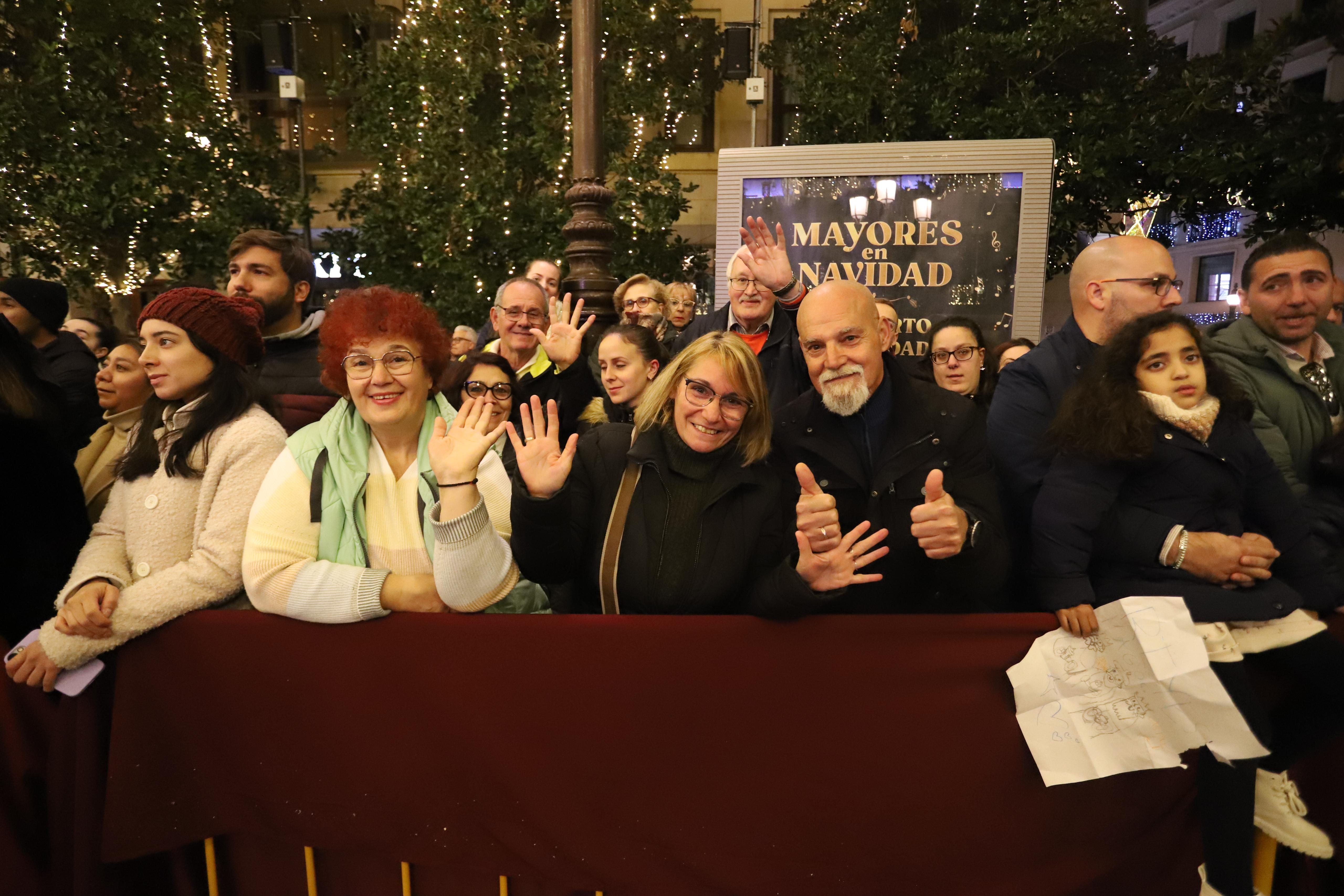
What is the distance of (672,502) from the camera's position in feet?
7.42

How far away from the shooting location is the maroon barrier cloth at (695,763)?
2.05 metres

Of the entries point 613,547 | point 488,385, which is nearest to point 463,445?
point 613,547

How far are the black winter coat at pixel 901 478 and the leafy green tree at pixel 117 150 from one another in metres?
9.16

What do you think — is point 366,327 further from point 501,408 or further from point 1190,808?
point 1190,808

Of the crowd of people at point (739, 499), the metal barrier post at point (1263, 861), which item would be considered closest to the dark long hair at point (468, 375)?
the crowd of people at point (739, 499)

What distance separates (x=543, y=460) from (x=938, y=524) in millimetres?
1047

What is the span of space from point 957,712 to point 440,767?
1360 mm

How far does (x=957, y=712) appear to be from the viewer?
2.05m

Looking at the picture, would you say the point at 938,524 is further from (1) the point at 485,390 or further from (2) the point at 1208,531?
(1) the point at 485,390

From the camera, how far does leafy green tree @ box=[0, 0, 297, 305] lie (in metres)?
8.44

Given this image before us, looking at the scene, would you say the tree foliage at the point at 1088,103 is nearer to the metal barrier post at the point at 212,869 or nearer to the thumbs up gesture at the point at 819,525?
the thumbs up gesture at the point at 819,525

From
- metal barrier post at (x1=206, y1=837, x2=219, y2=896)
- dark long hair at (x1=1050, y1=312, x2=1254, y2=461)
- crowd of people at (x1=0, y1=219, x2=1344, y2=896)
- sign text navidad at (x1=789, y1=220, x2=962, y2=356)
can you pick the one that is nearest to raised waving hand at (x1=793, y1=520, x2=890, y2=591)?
crowd of people at (x1=0, y1=219, x2=1344, y2=896)

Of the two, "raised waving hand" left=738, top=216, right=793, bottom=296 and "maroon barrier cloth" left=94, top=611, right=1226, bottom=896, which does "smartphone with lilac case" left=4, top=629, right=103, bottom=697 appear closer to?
"maroon barrier cloth" left=94, top=611, right=1226, bottom=896

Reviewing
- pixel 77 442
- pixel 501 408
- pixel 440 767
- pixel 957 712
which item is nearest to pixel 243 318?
pixel 501 408
